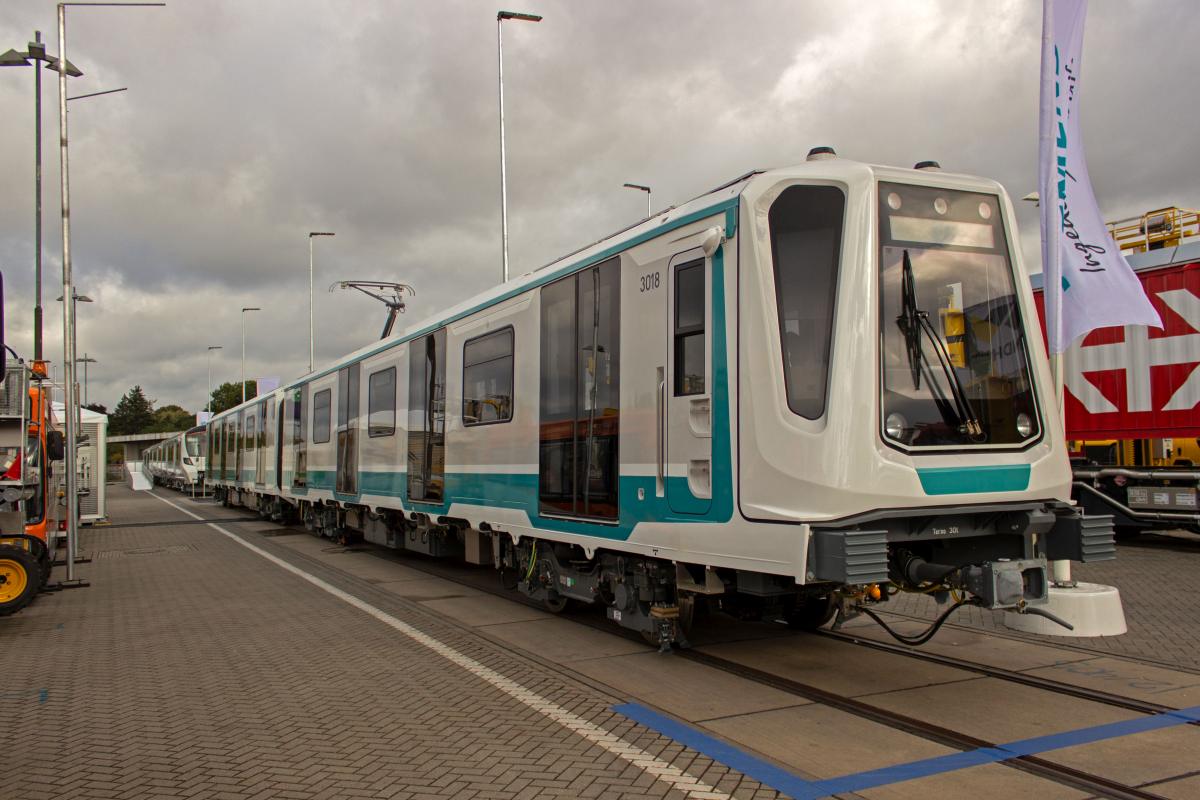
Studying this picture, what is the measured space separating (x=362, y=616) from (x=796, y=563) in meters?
5.70

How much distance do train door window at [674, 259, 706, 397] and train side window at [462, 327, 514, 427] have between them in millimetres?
2957

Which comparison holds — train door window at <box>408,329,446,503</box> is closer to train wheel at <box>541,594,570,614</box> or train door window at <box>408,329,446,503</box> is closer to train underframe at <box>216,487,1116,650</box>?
train wheel at <box>541,594,570,614</box>

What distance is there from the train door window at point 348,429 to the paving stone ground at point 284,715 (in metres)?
4.91

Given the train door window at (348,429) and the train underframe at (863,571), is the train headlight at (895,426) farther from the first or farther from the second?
the train door window at (348,429)

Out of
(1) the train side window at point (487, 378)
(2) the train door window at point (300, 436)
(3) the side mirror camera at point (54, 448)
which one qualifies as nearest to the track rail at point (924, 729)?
(1) the train side window at point (487, 378)

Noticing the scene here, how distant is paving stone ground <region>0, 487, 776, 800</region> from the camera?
14.9 ft

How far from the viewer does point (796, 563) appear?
17.1 feet

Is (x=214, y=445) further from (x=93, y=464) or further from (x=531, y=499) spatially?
(x=531, y=499)

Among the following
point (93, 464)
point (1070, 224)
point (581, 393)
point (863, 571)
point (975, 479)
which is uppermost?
point (1070, 224)

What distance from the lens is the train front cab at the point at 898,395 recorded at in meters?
5.21

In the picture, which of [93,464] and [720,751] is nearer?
[720,751]

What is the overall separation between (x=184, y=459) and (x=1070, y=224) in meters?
47.8

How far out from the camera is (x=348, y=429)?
15141mm

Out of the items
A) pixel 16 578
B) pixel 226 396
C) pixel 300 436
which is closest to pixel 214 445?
pixel 300 436
